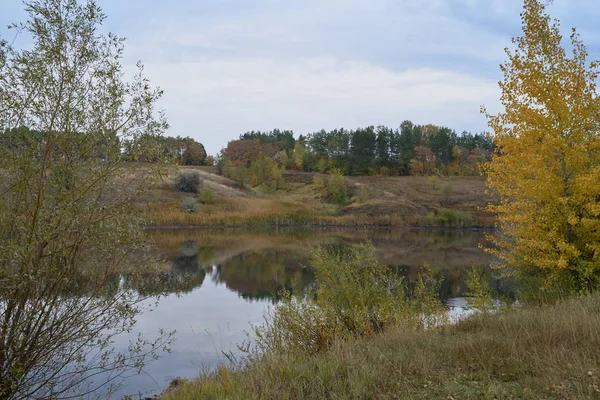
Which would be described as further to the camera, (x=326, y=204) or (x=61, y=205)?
(x=326, y=204)

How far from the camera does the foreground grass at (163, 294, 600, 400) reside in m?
4.92

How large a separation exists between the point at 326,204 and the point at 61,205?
2218 inches

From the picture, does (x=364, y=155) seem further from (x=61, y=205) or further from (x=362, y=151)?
(x=61, y=205)

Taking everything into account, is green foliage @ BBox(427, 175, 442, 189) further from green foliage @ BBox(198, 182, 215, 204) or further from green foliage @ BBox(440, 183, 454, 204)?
green foliage @ BBox(198, 182, 215, 204)

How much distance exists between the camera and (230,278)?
2302 cm

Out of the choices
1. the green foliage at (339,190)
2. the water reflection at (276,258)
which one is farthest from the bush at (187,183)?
the green foliage at (339,190)

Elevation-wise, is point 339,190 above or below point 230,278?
above

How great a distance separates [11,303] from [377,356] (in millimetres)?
4962

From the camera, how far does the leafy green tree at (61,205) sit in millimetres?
6543

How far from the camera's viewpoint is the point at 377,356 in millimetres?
6242

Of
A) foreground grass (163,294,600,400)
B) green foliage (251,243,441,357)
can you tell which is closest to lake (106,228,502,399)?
green foliage (251,243,441,357)

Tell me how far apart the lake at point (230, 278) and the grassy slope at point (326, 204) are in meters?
4.22

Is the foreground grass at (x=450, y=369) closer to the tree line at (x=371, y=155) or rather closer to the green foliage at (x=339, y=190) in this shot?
the green foliage at (x=339, y=190)

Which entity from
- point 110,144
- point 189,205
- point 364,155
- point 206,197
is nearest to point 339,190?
point 206,197
